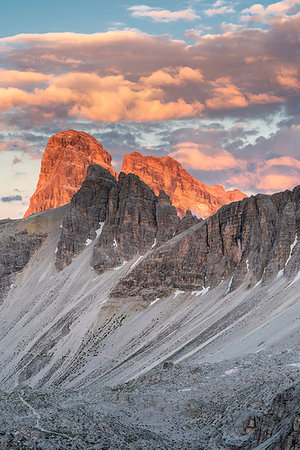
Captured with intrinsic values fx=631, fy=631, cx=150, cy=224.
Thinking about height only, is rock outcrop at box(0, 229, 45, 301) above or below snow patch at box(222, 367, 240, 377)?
below

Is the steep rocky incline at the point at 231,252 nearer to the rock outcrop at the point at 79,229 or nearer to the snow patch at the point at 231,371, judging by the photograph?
the rock outcrop at the point at 79,229

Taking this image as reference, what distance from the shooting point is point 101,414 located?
57188mm

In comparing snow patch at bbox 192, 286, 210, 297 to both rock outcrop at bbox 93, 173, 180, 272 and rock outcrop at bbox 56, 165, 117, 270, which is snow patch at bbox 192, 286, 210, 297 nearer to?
rock outcrop at bbox 93, 173, 180, 272

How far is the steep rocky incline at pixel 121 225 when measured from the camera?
174 metres

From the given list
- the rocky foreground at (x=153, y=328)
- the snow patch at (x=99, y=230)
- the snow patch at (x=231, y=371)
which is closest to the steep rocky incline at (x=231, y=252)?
the rocky foreground at (x=153, y=328)

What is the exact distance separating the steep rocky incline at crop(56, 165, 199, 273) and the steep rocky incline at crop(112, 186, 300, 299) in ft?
51.5

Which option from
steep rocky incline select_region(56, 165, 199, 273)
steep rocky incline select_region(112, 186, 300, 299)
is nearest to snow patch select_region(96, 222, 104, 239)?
steep rocky incline select_region(56, 165, 199, 273)

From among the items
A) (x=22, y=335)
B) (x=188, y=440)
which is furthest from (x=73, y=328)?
(x=188, y=440)

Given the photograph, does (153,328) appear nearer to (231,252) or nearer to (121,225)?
(231,252)

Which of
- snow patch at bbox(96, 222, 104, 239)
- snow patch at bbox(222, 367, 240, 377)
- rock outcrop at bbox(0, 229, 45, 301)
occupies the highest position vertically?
snow patch at bbox(96, 222, 104, 239)

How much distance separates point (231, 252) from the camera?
469 feet

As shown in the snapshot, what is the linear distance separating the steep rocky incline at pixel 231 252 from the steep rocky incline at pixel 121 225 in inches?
618

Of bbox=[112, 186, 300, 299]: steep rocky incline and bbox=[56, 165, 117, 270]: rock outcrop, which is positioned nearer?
bbox=[112, 186, 300, 299]: steep rocky incline

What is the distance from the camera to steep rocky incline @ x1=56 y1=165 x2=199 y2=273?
174 metres
